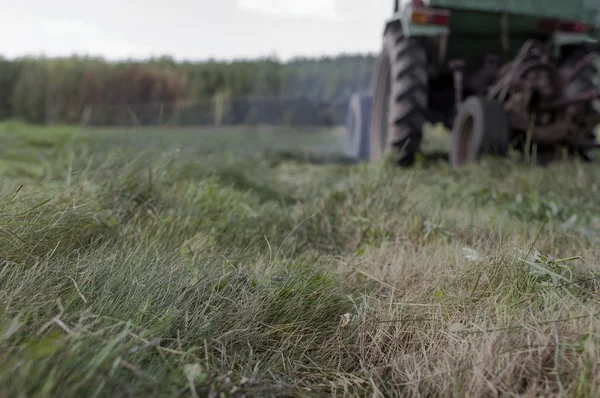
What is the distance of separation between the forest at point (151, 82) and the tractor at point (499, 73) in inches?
579

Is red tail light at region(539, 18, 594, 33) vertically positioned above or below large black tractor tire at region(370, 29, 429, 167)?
above

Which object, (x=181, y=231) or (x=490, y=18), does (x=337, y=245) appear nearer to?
(x=181, y=231)

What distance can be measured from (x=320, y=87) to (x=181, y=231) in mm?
23081

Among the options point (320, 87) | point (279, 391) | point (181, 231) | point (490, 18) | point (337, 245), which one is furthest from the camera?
point (320, 87)

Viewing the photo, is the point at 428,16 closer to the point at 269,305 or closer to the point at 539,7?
the point at 539,7

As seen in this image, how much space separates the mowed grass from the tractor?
1945 millimetres

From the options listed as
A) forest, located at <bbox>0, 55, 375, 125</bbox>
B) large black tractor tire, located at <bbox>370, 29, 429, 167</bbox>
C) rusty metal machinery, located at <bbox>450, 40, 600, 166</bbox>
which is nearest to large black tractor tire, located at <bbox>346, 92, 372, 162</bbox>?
large black tractor tire, located at <bbox>370, 29, 429, 167</bbox>

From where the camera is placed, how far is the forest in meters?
22.8

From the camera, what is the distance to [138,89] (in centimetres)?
2455

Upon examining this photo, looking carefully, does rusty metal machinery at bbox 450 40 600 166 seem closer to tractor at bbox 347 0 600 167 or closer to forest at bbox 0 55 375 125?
tractor at bbox 347 0 600 167

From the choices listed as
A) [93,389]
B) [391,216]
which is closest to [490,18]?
[391,216]

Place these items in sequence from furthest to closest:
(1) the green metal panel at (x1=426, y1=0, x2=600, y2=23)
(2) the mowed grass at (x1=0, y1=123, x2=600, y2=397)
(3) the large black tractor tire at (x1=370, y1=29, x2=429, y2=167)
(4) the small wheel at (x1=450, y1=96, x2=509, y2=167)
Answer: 1. (3) the large black tractor tire at (x1=370, y1=29, x2=429, y2=167)
2. (1) the green metal panel at (x1=426, y1=0, x2=600, y2=23)
3. (4) the small wheel at (x1=450, y1=96, x2=509, y2=167)
4. (2) the mowed grass at (x1=0, y1=123, x2=600, y2=397)

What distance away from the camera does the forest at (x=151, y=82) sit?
2284 cm

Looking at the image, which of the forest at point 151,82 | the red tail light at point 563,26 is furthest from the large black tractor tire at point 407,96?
the forest at point 151,82
